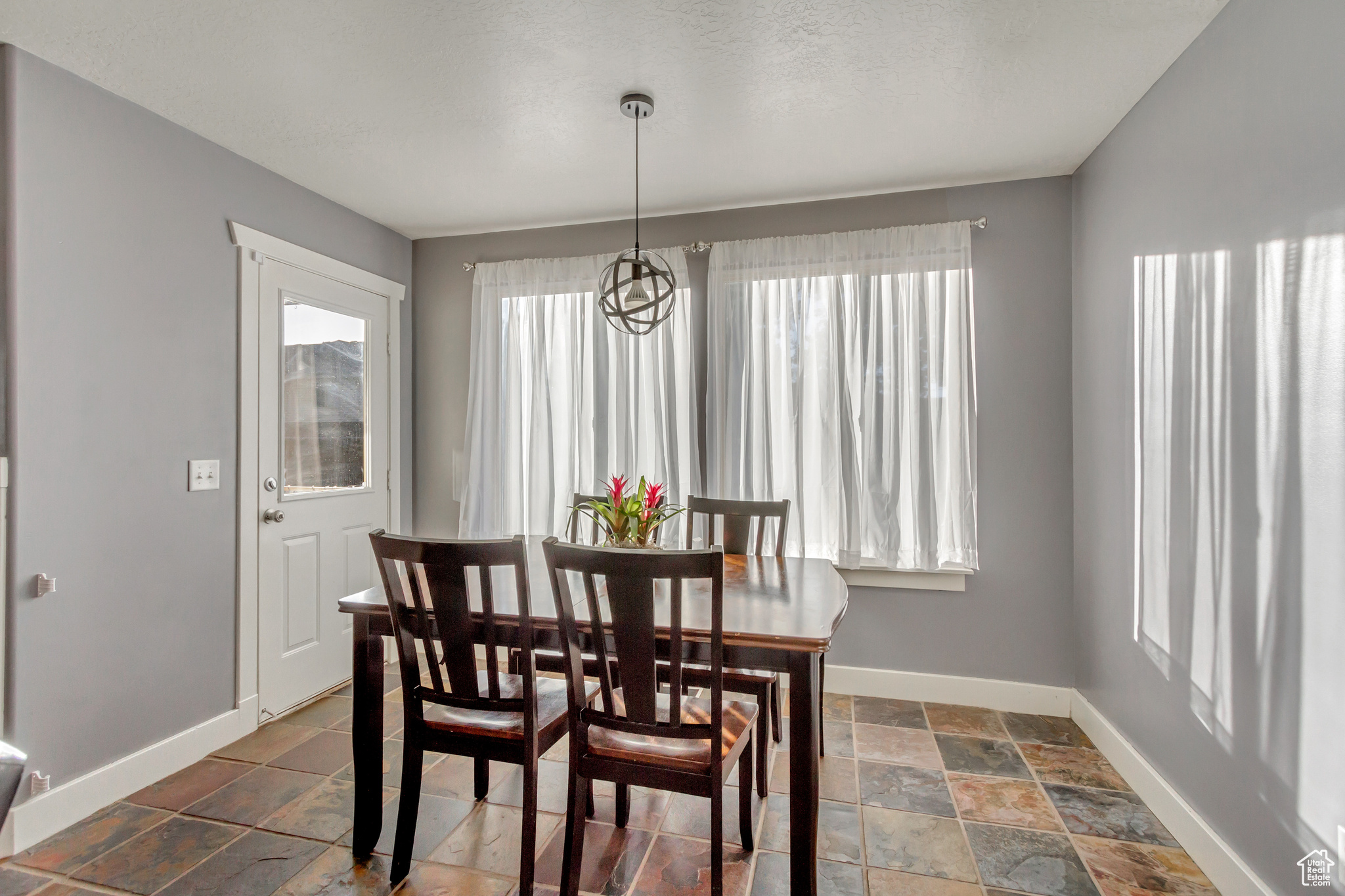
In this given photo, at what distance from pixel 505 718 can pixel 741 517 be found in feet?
4.65

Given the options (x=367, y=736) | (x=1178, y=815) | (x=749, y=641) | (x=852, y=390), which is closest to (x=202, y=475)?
(x=367, y=736)

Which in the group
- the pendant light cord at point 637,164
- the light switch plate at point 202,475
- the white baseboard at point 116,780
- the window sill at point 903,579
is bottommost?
the white baseboard at point 116,780

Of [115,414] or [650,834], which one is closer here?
[650,834]

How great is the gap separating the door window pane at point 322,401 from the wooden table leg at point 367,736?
154 cm

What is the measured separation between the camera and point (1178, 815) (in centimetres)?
212

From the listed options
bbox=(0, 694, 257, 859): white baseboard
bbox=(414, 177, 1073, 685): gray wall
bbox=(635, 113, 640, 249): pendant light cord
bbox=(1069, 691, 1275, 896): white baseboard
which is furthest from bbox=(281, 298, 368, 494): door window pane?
bbox=(1069, 691, 1275, 896): white baseboard

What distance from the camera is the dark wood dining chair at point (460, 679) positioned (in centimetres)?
170

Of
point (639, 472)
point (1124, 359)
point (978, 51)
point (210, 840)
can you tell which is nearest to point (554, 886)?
point (210, 840)

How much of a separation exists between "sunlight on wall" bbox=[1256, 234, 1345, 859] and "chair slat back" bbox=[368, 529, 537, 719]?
1.88m

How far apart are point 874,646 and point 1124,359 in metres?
1.74

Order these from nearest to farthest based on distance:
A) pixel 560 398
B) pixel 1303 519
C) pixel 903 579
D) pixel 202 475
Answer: pixel 1303 519 → pixel 202 475 → pixel 903 579 → pixel 560 398

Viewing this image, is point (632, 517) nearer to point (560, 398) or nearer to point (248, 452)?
point (560, 398)

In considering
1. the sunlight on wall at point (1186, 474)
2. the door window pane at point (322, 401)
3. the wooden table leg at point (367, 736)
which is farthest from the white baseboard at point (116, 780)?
the sunlight on wall at point (1186, 474)

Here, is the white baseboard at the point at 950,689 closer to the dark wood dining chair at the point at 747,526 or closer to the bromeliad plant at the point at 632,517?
the dark wood dining chair at the point at 747,526
